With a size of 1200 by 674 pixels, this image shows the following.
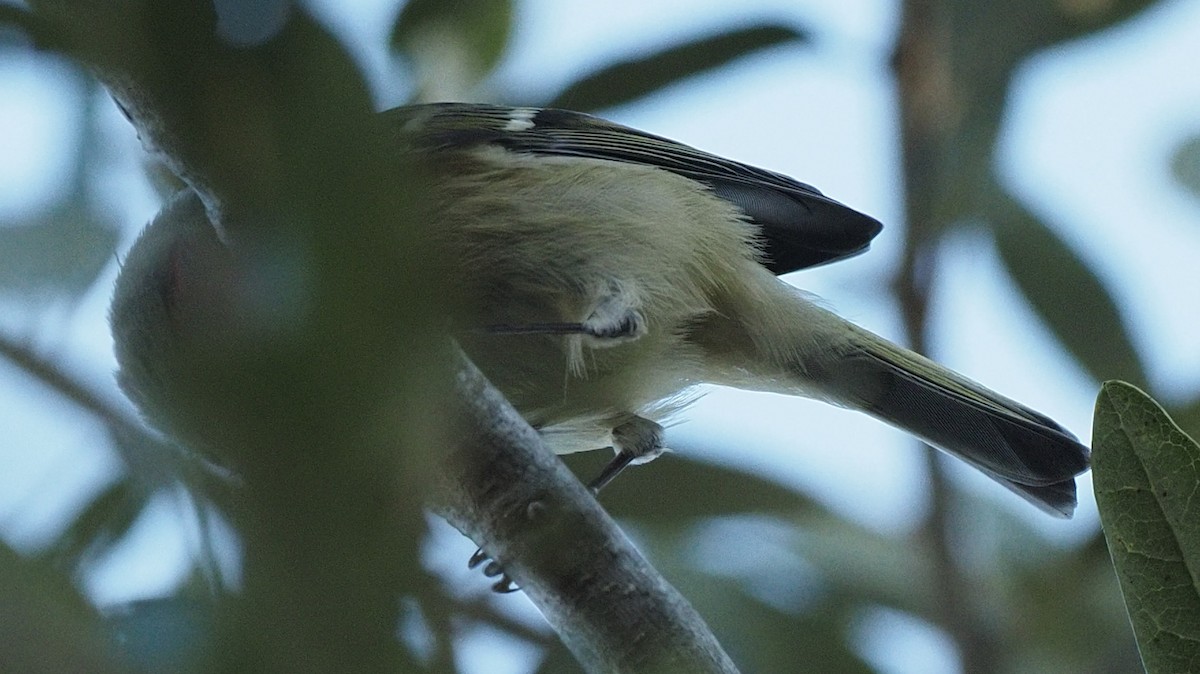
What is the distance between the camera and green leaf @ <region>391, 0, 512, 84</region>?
2443 mm

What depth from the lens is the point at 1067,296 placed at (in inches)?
130

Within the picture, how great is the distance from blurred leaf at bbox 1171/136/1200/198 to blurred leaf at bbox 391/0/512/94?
2451 millimetres

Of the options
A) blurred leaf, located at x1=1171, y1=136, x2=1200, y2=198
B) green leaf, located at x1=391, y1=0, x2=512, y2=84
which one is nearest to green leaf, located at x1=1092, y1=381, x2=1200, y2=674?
green leaf, located at x1=391, y1=0, x2=512, y2=84

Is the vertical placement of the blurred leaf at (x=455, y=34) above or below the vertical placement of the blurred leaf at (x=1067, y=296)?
above

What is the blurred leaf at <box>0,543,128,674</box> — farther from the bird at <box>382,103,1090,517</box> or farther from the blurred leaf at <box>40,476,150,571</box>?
the bird at <box>382,103,1090,517</box>

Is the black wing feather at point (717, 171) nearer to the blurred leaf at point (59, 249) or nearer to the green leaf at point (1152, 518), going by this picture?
the blurred leaf at point (59, 249)

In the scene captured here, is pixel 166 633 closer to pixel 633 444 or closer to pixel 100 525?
pixel 100 525

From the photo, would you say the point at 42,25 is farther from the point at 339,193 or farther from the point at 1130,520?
the point at 1130,520

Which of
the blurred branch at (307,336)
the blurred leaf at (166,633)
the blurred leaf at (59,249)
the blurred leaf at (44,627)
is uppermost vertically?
the blurred branch at (307,336)

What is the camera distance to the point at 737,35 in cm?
297

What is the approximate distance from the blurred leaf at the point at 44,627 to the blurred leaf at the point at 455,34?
1.76 metres

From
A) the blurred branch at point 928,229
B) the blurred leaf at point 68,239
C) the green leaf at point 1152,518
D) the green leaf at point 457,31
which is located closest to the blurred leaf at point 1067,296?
the blurred branch at point 928,229

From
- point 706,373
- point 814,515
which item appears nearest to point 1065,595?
point 814,515

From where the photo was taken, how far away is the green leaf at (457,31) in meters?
2.44
